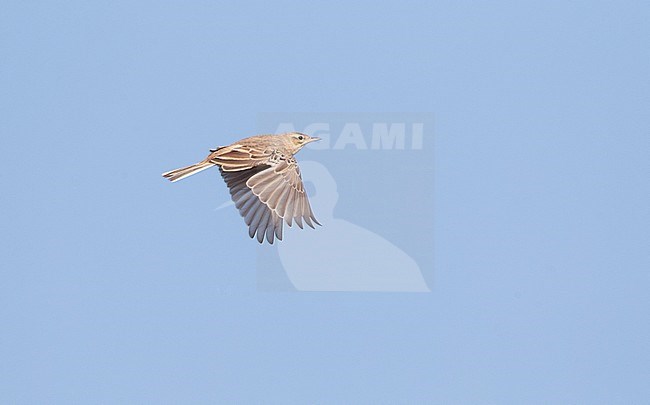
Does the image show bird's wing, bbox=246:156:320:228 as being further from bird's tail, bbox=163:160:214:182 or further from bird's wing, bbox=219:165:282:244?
bird's tail, bbox=163:160:214:182

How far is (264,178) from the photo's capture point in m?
5.68

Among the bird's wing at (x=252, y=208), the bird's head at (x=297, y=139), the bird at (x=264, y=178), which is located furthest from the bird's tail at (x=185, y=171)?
the bird's head at (x=297, y=139)

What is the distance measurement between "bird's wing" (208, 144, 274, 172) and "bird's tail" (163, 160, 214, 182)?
52 millimetres

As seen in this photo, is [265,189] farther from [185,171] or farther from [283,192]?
[185,171]

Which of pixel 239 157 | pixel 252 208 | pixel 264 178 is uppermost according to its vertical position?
pixel 239 157

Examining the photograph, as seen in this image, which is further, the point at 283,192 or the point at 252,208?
the point at 252,208

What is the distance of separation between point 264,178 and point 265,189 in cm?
9

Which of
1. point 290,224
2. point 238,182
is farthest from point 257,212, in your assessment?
point 290,224

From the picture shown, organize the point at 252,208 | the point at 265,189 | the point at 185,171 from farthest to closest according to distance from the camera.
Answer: the point at 252,208 → the point at 185,171 → the point at 265,189

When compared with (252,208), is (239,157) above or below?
above

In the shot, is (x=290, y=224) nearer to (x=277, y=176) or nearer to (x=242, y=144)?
(x=277, y=176)

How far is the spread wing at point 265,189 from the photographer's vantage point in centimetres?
559

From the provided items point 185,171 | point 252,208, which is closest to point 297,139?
point 252,208

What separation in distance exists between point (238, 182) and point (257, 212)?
24cm
